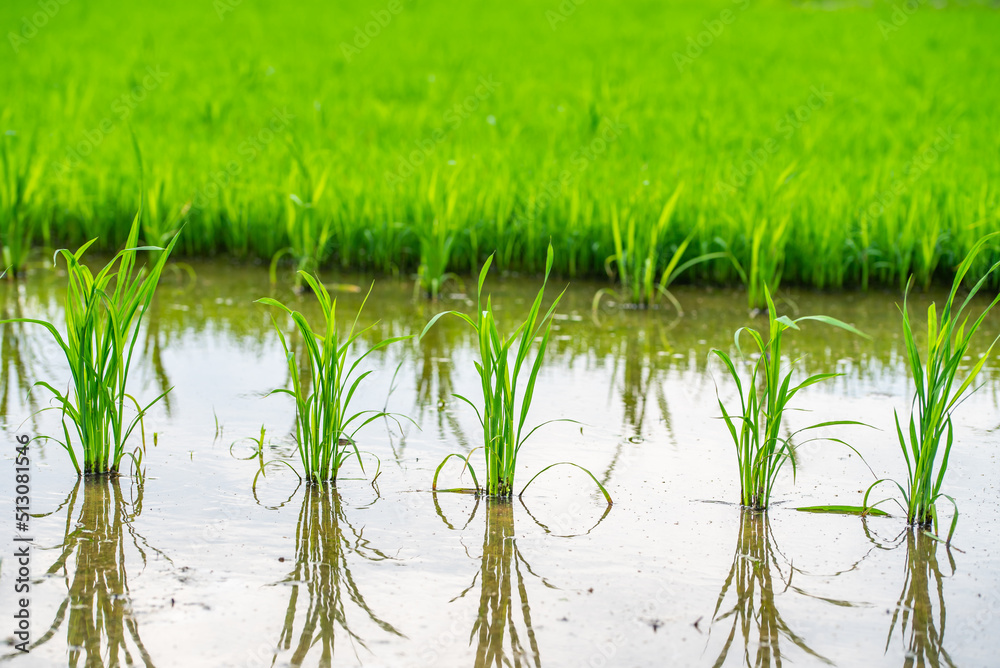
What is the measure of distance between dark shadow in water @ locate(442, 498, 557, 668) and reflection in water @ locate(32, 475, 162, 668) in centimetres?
62


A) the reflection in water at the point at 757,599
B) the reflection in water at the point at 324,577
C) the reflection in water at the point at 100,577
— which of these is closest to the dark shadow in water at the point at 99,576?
the reflection in water at the point at 100,577

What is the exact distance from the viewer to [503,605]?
182 cm

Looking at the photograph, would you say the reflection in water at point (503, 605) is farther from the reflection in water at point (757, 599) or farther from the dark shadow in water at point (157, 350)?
the dark shadow in water at point (157, 350)

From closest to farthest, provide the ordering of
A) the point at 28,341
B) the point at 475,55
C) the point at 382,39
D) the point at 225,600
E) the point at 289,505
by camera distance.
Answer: the point at 225,600 → the point at 289,505 → the point at 28,341 → the point at 475,55 → the point at 382,39

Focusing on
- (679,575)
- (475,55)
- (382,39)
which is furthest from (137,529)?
(382,39)

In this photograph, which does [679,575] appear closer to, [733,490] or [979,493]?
[733,490]

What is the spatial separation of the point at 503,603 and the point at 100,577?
862mm

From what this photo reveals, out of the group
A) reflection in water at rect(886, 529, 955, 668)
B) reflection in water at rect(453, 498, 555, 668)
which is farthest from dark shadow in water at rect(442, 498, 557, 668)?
reflection in water at rect(886, 529, 955, 668)

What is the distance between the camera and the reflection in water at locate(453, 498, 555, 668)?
167cm

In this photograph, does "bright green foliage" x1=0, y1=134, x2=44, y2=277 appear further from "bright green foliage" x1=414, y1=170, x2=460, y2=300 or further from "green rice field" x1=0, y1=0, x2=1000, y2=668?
"bright green foliage" x1=414, y1=170, x2=460, y2=300

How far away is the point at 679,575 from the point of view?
1.94 meters

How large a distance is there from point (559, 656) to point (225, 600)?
0.69 m

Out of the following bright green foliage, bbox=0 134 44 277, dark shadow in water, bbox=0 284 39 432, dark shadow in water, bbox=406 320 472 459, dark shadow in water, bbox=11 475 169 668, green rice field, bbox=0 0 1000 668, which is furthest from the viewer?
bright green foliage, bbox=0 134 44 277

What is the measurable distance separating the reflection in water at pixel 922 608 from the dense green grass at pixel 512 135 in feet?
5.95
